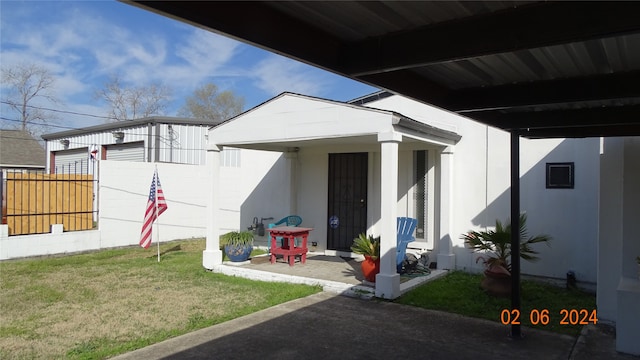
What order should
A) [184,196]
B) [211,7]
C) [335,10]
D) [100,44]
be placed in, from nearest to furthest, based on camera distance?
[211,7]
[335,10]
[184,196]
[100,44]

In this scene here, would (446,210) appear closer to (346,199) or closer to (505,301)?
(505,301)

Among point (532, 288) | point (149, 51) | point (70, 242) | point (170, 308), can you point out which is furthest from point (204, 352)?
point (149, 51)

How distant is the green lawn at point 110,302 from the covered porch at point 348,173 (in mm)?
1195

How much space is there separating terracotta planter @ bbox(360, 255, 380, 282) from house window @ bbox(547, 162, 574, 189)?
324 centimetres

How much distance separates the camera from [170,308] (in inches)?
233

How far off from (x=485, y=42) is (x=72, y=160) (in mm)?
21481

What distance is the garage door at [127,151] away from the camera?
1667 cm

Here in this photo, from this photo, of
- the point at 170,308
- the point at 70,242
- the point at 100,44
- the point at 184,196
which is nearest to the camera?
the point at 170,308

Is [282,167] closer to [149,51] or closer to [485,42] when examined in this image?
[485,42]

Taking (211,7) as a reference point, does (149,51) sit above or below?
above

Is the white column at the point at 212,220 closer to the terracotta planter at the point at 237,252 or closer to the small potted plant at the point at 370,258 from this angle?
the terracotta planter at the point at 237,252

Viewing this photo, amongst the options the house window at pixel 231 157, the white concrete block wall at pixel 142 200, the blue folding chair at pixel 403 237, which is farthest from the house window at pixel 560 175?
the house window at pixel 231 157

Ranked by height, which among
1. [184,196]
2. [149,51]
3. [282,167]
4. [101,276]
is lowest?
[101,276]

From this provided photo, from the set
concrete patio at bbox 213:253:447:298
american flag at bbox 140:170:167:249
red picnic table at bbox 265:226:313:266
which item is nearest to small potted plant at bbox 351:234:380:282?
concrete patio at bbox 213:253:447:298
